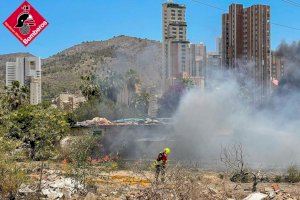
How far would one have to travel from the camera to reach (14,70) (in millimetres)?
98312

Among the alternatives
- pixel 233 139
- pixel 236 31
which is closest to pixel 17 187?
pixel 233 139

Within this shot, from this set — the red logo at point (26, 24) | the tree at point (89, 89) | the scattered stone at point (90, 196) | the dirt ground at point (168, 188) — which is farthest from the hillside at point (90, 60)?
the red logo at point (26, 24)

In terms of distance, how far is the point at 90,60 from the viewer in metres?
161

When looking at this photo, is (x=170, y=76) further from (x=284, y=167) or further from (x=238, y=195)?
(x=238, y=195)

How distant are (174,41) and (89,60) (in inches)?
2710

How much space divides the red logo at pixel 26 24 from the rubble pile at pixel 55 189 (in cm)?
431

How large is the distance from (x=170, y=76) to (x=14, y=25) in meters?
71.7

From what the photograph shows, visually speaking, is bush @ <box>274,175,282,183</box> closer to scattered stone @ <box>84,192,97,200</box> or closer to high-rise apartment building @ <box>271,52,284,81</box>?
scattered stone @ <box>84,192,97,200</box>

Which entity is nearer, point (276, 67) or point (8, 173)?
point (8, 173)

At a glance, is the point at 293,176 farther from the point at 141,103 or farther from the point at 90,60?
the point at 90,60

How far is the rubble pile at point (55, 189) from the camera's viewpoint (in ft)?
48.6

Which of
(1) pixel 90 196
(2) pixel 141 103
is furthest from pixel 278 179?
(2) pixel 141 103

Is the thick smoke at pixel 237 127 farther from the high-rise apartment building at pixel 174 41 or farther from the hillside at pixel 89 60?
the hillside at pixel 89 60

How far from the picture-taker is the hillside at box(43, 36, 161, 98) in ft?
431
